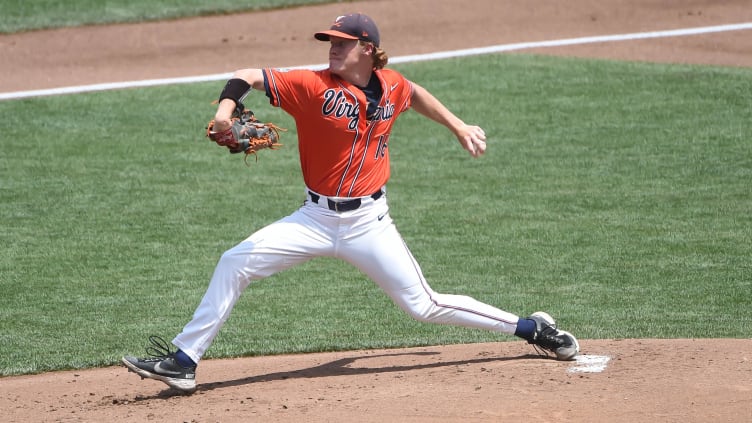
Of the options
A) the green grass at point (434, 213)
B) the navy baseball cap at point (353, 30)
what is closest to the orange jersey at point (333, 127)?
the navy baseball cap at point (353, 30)

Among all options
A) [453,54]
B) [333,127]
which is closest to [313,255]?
[333,127]

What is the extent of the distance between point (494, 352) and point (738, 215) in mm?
3967

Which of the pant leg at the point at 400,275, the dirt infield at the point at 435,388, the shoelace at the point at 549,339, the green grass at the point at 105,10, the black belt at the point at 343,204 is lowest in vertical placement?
the dirt infield at the point at 435,388

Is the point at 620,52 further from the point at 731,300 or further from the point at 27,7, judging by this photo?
the point at 27,7

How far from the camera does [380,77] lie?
544 centimetres

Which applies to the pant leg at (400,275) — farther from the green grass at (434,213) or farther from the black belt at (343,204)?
the green grass at (434,213)

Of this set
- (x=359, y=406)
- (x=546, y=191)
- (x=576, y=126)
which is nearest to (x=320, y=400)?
(x=359, y=406)

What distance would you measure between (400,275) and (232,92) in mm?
1219

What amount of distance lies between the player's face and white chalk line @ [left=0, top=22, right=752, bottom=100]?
312 inches

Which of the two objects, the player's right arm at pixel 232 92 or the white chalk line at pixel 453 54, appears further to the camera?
the white chalk line at pixel 453 54

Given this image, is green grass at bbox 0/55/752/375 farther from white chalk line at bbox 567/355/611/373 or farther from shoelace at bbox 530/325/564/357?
shoelace at bbox 530/325/564/357

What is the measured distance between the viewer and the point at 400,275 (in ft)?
17.7

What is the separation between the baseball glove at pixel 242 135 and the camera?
16.6 feet

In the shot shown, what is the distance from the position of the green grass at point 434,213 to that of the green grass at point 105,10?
296 centimetres
